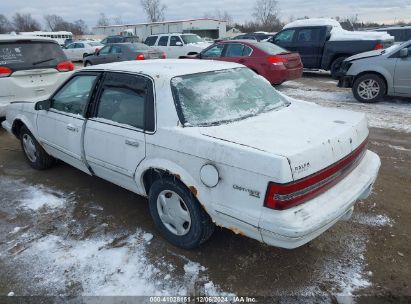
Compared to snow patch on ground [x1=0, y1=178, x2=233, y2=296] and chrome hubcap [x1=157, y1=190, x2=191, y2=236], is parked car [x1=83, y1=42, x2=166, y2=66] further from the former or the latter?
chrome hubcap [x1=157, y1=190, x2=191, y2=236]

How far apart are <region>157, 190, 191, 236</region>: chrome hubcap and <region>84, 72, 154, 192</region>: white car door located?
36cm

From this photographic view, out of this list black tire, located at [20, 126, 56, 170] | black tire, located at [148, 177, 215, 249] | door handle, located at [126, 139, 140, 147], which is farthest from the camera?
black tire, located at [20, 126, 56, 170]

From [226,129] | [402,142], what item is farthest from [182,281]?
[402,142]

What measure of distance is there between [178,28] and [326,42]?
25952 mm

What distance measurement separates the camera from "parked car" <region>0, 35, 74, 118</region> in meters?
6.45

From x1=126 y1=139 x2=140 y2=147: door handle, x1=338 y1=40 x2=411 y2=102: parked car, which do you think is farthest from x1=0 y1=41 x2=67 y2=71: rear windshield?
x1=338 y1=40 x2=411 y2=102: parked car

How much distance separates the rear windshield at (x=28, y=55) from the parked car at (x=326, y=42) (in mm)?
8580

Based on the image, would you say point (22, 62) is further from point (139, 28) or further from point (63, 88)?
point (139, 28)

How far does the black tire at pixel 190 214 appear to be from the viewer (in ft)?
9.38

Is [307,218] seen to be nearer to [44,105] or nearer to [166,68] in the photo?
[166,68]

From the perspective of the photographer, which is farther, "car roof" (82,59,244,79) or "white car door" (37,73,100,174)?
"white car door" (37,73,100,174)

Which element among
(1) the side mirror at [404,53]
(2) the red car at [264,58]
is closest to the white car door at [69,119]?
(2) the red car at [264,58]

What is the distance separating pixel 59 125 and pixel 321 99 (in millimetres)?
6855

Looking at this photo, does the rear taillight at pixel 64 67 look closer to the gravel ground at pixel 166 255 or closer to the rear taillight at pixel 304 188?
the gravel ground at pixel 166 255
